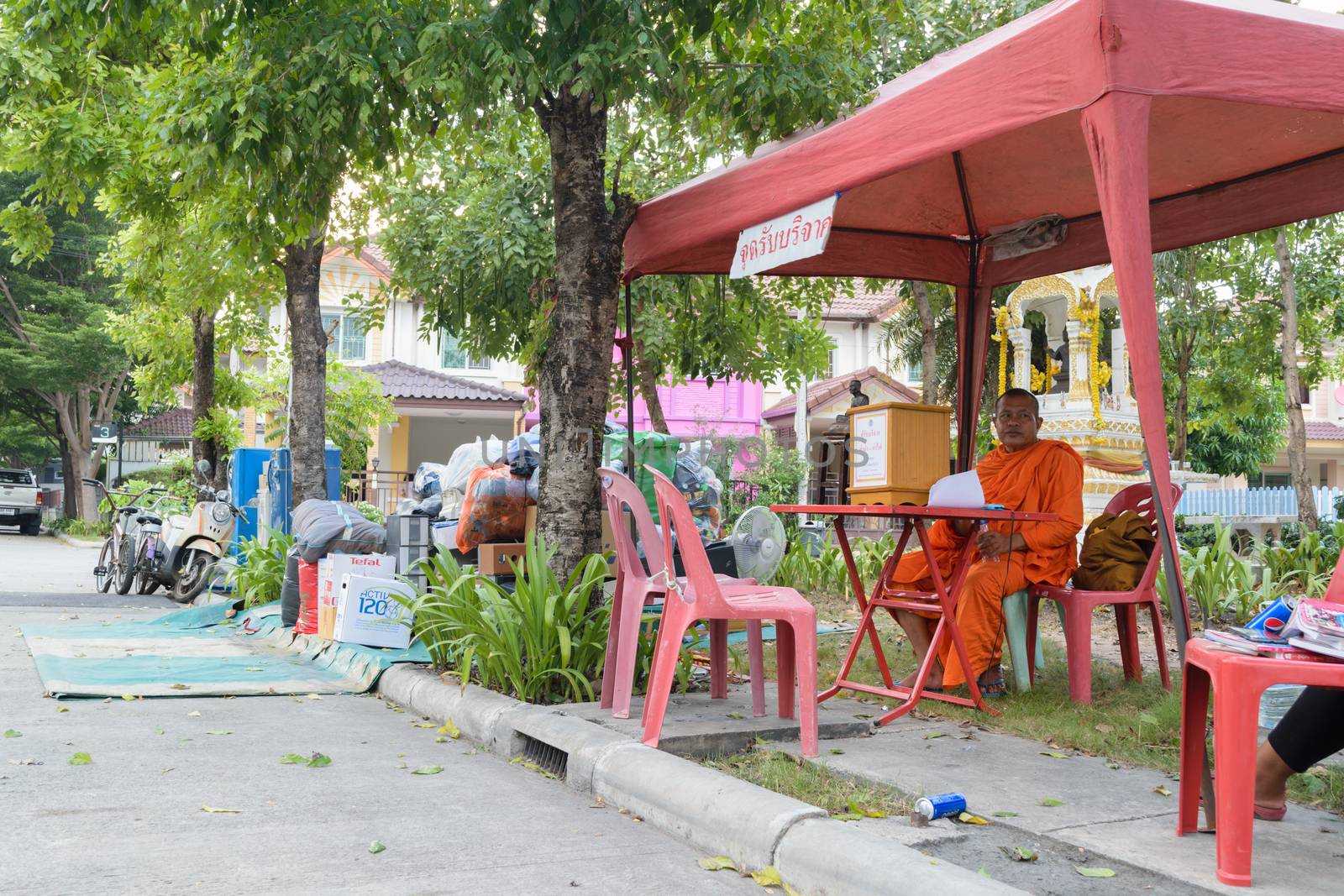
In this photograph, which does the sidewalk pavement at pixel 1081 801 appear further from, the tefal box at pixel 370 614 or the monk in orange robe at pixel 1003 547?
the tefal box at pixel 370 614

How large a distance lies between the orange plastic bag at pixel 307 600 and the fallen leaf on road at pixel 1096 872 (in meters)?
6.14

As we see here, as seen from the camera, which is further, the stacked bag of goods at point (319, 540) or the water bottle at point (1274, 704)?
the stacked bag of goods at point (319, 540)

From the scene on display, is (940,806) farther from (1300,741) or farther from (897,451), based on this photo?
(897,451)

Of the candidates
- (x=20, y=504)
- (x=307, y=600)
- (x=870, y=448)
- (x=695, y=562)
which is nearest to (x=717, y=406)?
(x=20, y=504)

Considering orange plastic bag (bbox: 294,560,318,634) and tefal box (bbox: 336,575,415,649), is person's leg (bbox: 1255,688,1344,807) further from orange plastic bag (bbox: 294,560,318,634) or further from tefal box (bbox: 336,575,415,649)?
orange plastic bag (bbox: 294,560,318,634)

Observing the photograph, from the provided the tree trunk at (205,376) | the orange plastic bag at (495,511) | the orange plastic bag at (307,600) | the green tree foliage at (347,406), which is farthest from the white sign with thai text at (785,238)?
the green tree foliage at (347,406)

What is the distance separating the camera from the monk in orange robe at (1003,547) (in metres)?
5.34

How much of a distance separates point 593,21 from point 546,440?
215 cm

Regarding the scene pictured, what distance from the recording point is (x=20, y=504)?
96.2 ft

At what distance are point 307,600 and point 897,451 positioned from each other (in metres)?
4.87

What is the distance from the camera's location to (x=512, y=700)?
5285 mm

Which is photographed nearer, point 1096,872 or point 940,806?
point 1096,872

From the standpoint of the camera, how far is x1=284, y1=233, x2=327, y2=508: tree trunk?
10.9 m

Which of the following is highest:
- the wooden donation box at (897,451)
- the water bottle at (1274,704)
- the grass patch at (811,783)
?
the wooden donation box at (897,451)
